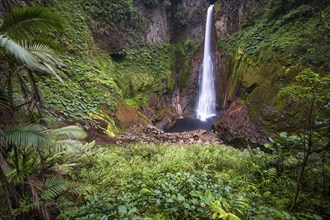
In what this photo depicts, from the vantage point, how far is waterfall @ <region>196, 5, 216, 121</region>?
16719 millimetres

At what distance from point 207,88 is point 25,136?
15.5m

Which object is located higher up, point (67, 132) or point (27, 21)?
point (27, 21)

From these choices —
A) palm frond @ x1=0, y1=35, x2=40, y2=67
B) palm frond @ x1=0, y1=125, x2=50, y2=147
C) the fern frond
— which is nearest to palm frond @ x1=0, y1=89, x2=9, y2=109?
palm frond @ x1=0, y1=125, x2=50, y2=147

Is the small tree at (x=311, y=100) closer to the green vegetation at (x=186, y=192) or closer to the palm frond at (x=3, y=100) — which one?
the green vegetation at (x=186, y=192)

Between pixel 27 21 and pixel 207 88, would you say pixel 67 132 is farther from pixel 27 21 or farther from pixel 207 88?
pixel 207 88

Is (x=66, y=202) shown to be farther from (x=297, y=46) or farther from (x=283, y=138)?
(x=297, y=46)

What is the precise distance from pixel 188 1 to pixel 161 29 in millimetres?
3755

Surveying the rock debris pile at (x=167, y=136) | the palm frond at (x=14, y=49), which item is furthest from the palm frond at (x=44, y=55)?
the rock debris pile at (x=167, y=136)

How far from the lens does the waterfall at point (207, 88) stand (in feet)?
54.9

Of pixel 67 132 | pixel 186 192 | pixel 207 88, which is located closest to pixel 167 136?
pixel 207 88

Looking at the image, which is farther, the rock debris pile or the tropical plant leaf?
the rock debris pile

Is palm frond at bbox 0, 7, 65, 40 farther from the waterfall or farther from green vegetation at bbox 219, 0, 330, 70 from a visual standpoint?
the waterfall

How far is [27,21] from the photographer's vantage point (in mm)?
2949

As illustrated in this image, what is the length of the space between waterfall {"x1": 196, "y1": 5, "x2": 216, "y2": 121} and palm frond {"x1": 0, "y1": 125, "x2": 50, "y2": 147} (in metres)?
14.1
